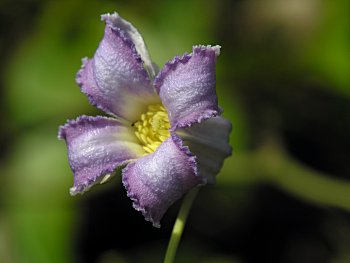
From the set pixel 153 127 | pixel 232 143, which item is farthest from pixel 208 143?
pixel 232 143

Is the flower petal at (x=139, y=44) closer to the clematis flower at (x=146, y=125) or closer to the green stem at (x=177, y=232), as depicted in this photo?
the clematis flower at (x=146, y=125)

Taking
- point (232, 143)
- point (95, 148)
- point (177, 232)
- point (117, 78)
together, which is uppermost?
point (117, 78)

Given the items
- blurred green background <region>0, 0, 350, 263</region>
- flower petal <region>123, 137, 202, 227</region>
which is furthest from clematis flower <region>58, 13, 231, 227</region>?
blurred green background <region>0, 0, 350, 263</region>

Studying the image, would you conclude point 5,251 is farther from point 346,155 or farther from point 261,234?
point 346,155

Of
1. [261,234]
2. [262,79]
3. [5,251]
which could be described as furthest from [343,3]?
[5,251]

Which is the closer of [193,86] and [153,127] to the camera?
[193,86]

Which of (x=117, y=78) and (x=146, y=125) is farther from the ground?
(x=117, y=78)

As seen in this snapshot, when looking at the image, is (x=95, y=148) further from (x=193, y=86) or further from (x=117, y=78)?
(x=193, y=86)

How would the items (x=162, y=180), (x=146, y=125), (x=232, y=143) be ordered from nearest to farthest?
(x=162, y=180) < (x=146, y=125) < (x=232, y=143)
